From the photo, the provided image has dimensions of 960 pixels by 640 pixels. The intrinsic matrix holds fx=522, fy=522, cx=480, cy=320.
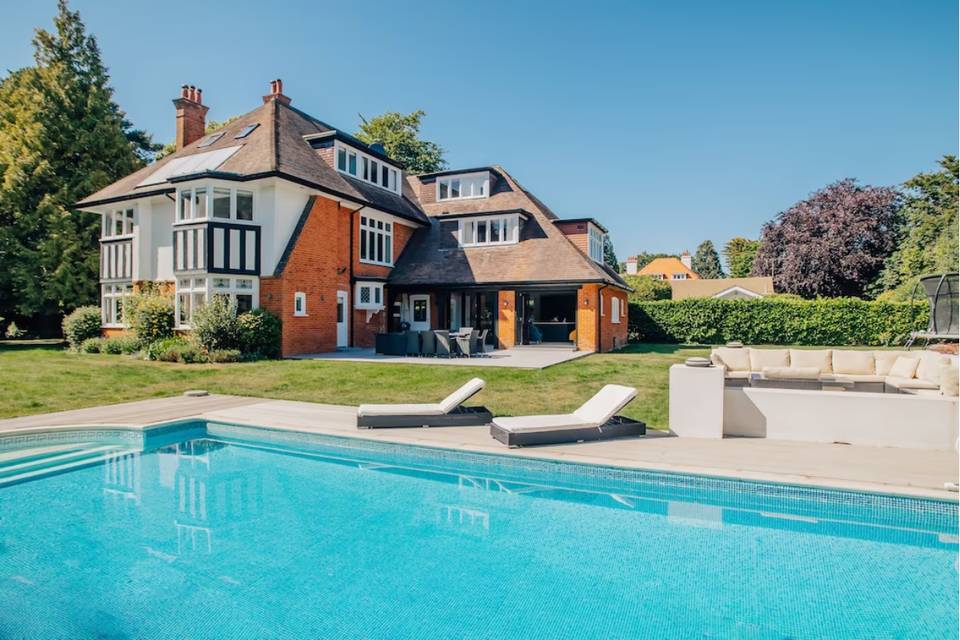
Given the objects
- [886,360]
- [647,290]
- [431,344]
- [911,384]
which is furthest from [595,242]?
[911,384]

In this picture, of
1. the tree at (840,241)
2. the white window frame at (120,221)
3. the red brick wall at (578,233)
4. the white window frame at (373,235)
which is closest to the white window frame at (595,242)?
the red brick wall at (578,233)

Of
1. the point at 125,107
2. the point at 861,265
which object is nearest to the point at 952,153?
the point at 861,265

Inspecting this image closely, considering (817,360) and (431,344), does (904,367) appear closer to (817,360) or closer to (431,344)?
(817,360)

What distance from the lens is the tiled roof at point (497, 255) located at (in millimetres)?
22031

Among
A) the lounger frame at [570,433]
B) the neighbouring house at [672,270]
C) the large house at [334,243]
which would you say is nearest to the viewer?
the lounger frame at [570,433]

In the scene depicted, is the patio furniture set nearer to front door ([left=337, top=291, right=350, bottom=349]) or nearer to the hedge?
front door ([left=337, top=291, right=350, bottom=349])

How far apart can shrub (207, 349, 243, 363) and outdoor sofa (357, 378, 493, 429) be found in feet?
32.3

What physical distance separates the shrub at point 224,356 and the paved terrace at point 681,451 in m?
6.70

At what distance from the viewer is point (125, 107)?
31.4 m

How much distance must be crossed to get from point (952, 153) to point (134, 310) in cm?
5406

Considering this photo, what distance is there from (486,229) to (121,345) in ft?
51.1

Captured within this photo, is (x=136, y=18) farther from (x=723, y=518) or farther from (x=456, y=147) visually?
(x=456, y=147)

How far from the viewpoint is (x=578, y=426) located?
745 cm

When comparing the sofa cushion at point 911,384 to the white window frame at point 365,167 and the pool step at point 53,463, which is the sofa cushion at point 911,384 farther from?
the white window frame at point 365,167
